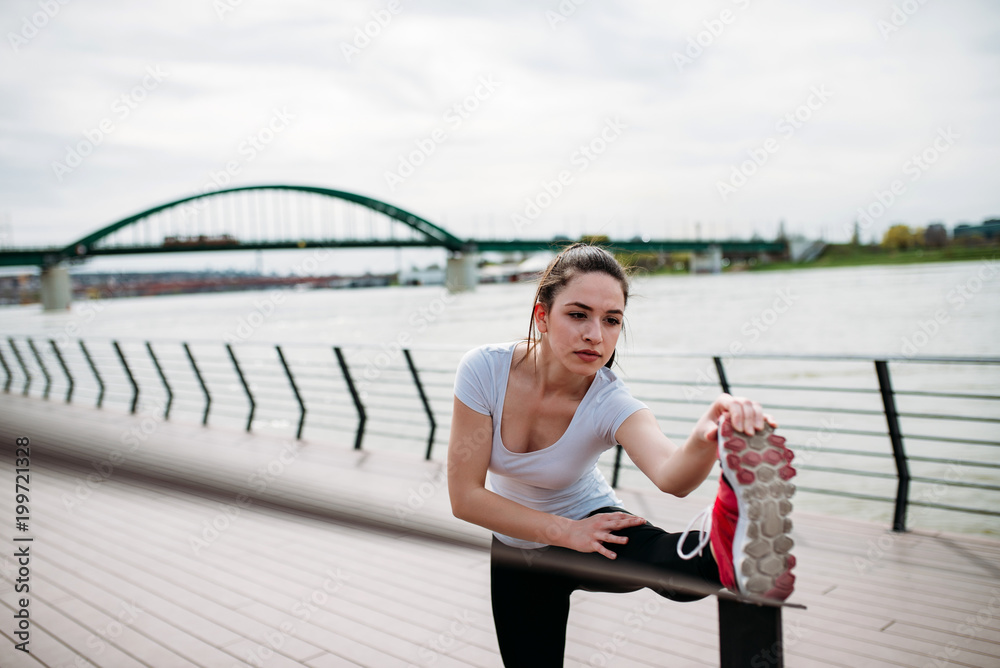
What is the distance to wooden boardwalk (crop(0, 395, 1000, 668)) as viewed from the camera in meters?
2.55

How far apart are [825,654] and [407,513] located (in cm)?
245

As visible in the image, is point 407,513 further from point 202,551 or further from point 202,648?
point 202,648

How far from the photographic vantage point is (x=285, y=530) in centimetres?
402

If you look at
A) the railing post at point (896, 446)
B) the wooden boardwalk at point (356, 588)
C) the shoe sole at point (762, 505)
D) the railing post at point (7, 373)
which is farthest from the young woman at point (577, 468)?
the railing post at point (7, 373)

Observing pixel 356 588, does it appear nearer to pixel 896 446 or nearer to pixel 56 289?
pixel 896 446

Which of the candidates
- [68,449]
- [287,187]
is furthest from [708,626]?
[287,187]

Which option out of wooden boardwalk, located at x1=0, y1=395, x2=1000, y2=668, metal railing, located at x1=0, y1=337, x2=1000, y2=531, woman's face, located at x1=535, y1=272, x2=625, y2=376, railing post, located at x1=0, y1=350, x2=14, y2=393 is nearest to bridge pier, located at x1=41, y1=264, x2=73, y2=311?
metal railing, located at x1=0, y1=337, x2=1000, y2=531

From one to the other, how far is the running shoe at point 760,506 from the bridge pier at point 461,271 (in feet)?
135

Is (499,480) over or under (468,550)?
over

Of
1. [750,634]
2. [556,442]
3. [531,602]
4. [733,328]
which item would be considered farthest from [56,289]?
[750,634]

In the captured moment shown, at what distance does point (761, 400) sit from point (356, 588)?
10.2 metres

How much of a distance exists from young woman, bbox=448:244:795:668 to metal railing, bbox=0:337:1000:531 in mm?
1622

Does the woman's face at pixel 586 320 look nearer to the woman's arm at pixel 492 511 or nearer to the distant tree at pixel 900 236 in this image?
the woman's arm at pixel 492 511

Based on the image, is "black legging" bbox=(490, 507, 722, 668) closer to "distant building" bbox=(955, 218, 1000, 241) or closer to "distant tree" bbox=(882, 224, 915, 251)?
"distant building" bbox=(955, 218, 1000, 241)
